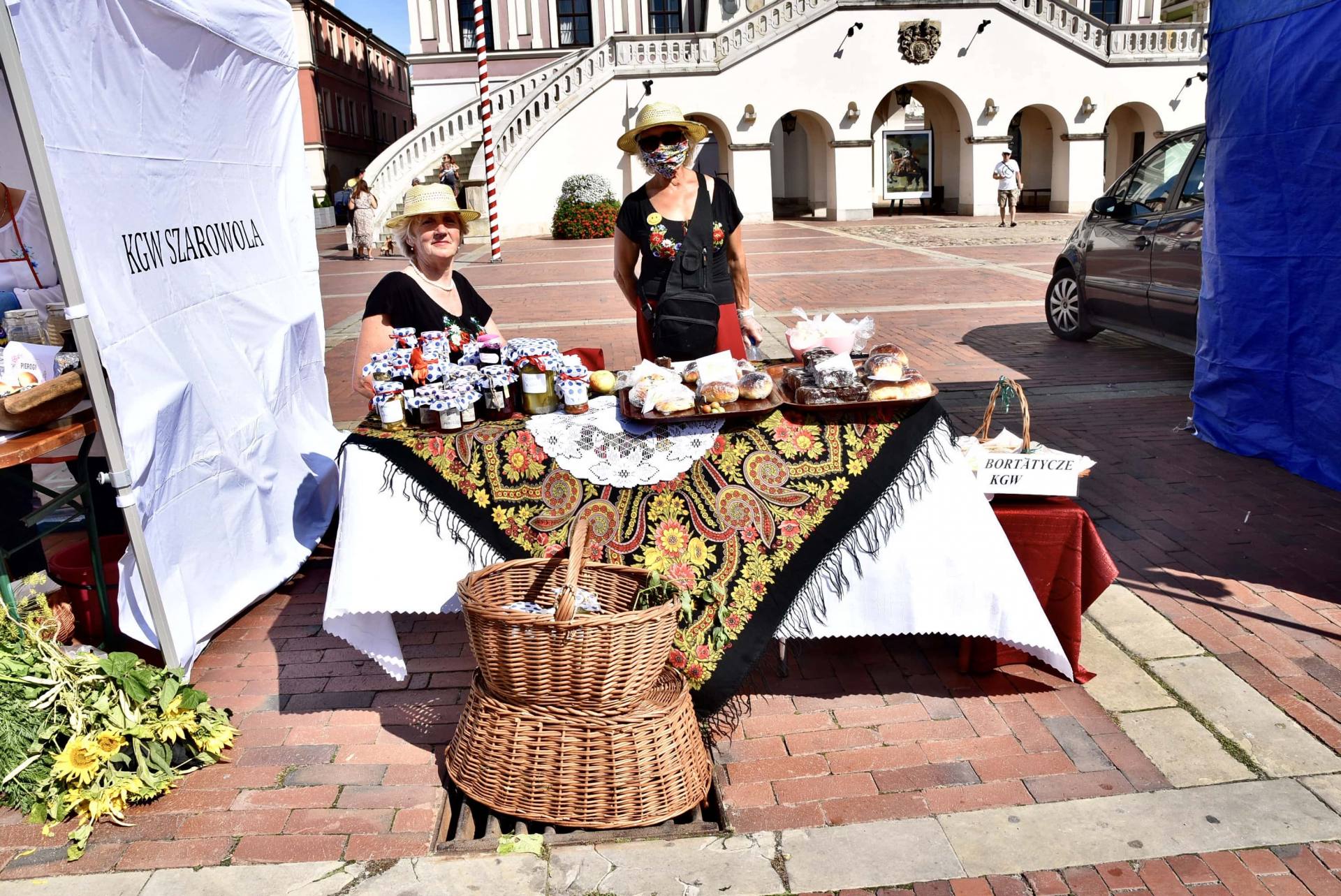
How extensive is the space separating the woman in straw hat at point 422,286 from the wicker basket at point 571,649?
1373 millimetres

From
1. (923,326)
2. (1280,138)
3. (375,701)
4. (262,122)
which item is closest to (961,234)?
(923,326)

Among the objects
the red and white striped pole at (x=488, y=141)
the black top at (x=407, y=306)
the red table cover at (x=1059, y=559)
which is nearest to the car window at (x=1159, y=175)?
the red table cover at (x=1059, y=559)

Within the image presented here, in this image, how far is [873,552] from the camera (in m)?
3.54

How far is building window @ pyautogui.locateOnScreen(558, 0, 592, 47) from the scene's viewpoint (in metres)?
36.1

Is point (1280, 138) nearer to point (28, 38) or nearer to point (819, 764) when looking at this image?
point (819, 764)

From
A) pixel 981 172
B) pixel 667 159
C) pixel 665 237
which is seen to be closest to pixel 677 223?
pixel 665 237

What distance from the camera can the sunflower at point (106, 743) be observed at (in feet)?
10.5

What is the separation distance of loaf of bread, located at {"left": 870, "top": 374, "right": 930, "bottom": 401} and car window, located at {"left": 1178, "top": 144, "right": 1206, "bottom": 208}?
5.29m

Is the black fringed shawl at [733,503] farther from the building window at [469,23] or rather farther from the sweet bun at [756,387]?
the building window at [469,23]

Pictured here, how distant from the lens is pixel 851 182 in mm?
28281

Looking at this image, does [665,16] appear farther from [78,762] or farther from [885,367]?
[78,762]

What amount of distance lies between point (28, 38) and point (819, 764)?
10.9ft

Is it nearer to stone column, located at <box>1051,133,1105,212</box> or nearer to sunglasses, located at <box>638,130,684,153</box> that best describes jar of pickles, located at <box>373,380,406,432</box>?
sunglasses, located at <box>638,130,684,153</box>

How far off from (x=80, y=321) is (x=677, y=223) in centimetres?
243
